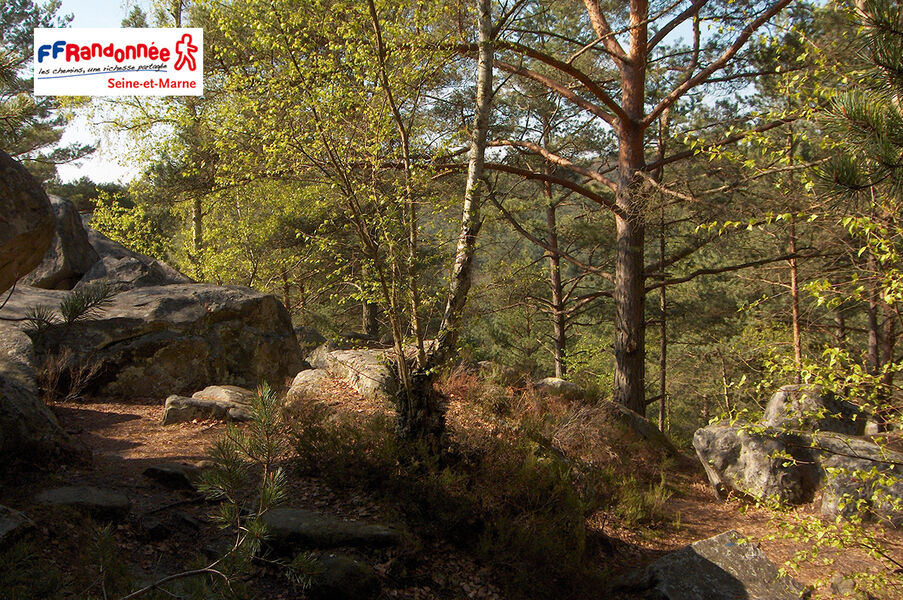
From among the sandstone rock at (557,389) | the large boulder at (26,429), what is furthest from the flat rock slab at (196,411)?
the sandstone rock at (557,389)

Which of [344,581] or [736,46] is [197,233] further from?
[344,581]

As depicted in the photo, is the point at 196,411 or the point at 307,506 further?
the point at 196,411

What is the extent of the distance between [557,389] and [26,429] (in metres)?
6.65

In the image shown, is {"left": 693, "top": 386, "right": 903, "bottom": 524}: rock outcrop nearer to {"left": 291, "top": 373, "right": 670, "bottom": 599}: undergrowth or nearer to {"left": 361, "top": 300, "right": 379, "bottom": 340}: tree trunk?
{"left": 291, "top": 373, "right": 670, "bottom": 599}: undergrowth

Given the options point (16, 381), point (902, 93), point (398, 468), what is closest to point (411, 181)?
point (398, 468)

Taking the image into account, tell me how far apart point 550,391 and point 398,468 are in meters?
4.00

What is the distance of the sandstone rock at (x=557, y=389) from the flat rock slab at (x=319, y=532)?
4.39m

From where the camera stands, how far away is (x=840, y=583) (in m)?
5.17

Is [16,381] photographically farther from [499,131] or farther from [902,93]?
[499,131]

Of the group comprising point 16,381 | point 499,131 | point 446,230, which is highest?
point 499,131

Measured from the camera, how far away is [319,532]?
450cm

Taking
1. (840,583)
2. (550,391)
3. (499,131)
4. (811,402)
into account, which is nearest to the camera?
(840,583)

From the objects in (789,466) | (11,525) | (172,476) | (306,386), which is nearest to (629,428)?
(789,466)

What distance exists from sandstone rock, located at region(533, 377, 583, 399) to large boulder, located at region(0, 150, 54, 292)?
6.62 m
